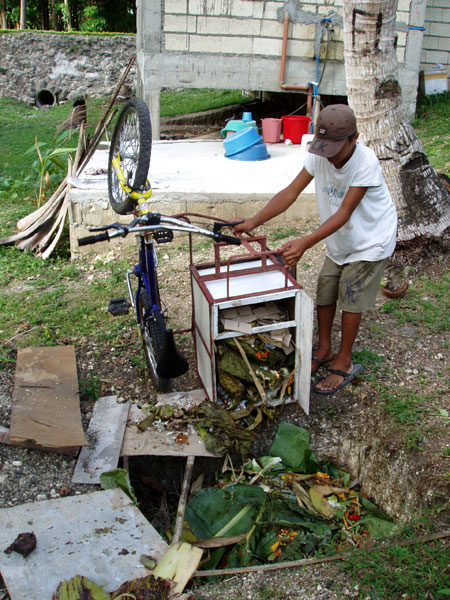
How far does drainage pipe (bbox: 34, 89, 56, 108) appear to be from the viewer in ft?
55.0

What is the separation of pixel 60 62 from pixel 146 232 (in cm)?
1578

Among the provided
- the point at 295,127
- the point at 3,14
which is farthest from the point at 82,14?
the point at 295,127

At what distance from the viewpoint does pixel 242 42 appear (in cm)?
886

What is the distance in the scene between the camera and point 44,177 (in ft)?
24.6

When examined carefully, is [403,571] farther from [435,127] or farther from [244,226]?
[435,127]

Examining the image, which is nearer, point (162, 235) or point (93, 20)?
point (162, 235)

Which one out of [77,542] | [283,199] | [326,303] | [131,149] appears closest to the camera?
[77,542]

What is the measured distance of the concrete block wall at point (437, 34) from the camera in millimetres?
10672

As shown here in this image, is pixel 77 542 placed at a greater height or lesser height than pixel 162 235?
lesser

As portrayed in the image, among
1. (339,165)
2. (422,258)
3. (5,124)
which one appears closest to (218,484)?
(339,165)

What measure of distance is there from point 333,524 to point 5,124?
1398 centimetres

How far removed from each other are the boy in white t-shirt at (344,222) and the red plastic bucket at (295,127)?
18.2 ft

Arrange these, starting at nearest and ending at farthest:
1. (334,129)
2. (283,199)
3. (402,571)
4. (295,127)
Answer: (402,571)
(334,129)
(283,199)
(295,127)

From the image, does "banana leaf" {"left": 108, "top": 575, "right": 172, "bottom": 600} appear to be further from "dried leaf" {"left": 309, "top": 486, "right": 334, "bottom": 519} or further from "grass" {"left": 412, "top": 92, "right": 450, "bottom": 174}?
"grass" {"left": 412, "top": 92, "right": 450, "bottom": 174}
